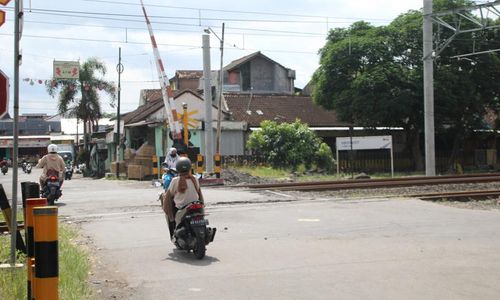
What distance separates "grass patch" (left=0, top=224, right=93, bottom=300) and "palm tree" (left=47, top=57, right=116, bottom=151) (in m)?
41.4

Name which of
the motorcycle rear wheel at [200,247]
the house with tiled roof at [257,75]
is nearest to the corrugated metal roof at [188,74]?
the house with tiled roof at [257,75]

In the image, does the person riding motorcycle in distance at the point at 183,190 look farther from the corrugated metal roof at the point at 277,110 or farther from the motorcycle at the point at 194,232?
the corrugated metal roof at the point at 277,110

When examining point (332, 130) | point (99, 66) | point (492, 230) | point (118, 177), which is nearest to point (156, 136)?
point (118, 177)

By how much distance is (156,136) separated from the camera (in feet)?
119

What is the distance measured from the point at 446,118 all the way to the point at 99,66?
27443 mm

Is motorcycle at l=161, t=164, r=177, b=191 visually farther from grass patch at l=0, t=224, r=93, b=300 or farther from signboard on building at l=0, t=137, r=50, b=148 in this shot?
signboard on building at l=0, t=137, r=50, b=148

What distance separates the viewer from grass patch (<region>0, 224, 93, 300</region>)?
6.16m

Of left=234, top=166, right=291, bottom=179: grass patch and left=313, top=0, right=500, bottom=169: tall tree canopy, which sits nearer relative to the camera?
left=234, top=166, right=291, bottom=179: grass patch

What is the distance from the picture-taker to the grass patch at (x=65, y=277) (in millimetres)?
6164

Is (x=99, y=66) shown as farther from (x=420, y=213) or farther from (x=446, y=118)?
(x=420, y=213)

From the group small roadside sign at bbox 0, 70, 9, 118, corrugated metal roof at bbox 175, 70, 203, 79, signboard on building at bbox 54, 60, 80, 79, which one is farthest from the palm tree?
small roadside sign at bbox 0, 70, 9, 118

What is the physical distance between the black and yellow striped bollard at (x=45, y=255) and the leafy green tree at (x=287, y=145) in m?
29.2

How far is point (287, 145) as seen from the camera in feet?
110

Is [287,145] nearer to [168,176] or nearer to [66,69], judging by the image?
[66,69]
